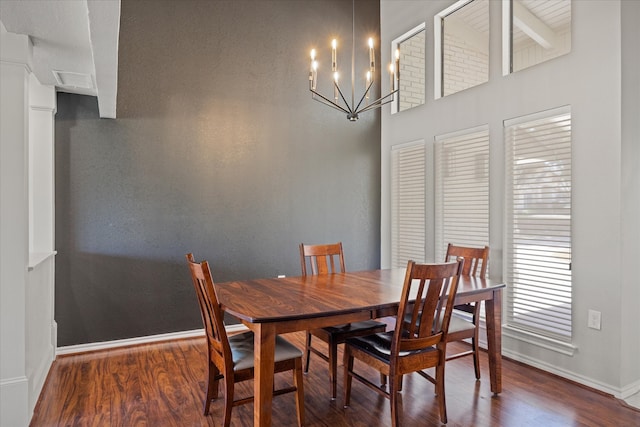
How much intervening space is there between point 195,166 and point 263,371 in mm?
2606

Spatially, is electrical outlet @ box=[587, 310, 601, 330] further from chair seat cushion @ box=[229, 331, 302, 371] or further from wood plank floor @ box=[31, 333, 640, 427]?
chair seat cushion @ box=[229, 331, 302, 371]

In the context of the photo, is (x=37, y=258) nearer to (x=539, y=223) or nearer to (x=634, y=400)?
(x=539, y=223)

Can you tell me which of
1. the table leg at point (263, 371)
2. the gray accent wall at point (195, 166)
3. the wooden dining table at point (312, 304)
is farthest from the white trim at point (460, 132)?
the table leg at point (263, 371)

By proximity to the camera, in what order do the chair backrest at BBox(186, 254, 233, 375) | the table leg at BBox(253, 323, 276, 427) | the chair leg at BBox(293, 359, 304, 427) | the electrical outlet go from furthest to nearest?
the electrical outlet < the chair leg at BBox(293, 359, 304, 427) < the chair backrest at BBox(186, 254, 233, 375) < the table leg at BBox(253, 323, 276, 427)

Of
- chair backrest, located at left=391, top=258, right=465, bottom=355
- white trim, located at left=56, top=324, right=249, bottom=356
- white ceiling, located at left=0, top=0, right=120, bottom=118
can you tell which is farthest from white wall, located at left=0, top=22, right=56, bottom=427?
chair backrest, located at left=391, top=258, right=465, bottom=355

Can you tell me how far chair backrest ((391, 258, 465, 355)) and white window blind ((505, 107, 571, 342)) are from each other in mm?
1324

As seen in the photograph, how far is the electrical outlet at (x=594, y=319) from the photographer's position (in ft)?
9.55

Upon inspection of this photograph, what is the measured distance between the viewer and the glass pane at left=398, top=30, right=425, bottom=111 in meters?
4.53

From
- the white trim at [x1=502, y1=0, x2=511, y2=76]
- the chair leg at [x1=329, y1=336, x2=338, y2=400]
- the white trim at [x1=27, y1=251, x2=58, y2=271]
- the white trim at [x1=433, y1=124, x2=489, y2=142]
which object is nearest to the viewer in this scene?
the white trim at [x1=27, y1=251, x2=58, y2=271]

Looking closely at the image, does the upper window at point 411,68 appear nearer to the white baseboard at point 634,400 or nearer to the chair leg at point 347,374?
the chair leg at point 347,374

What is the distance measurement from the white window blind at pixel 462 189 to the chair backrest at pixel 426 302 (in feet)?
5.34

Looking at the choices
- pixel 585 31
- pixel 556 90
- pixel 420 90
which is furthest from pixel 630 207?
pixel 420 90

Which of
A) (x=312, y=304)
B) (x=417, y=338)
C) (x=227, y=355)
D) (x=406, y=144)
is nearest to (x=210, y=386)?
(x=227, y=355)

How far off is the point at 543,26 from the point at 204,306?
3.35 meters
